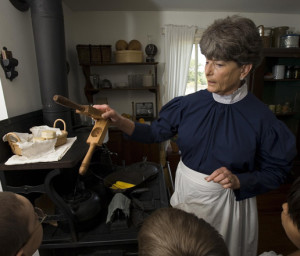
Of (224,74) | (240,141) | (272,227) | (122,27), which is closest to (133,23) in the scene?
(122,27)

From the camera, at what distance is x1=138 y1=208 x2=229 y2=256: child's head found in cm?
41

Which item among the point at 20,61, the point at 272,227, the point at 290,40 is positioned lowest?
the point at 272,227

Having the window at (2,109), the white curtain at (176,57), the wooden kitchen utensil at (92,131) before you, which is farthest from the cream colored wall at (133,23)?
the wooden kitchen utensil at (92,131)

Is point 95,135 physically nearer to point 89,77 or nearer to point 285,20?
point 89,77

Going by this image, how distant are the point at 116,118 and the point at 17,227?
1.50 feet

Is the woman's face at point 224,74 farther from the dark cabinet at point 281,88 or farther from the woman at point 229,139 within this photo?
the dark cabinet at point 281,88

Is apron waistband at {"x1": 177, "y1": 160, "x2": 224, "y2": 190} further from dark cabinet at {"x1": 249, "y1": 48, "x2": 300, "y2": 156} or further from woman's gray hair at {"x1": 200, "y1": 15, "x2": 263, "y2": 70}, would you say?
dark cabinet at {"x1": 249, "y1": 48, "x2": 300, "y2": 156}

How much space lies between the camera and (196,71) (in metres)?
2.80

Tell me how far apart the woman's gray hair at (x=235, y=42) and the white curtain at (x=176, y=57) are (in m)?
1.99

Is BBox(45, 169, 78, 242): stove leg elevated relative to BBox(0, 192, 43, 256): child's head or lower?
lower

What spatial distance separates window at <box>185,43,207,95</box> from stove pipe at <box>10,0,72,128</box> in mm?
1920

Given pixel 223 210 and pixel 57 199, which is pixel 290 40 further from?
pixel 57 199

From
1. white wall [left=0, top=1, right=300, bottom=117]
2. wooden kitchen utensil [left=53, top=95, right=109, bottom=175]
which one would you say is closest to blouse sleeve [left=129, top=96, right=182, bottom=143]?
wooden kitchen utensil [left=53, top=95, right=109, bottom=175]

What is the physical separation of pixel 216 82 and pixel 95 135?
47cm
